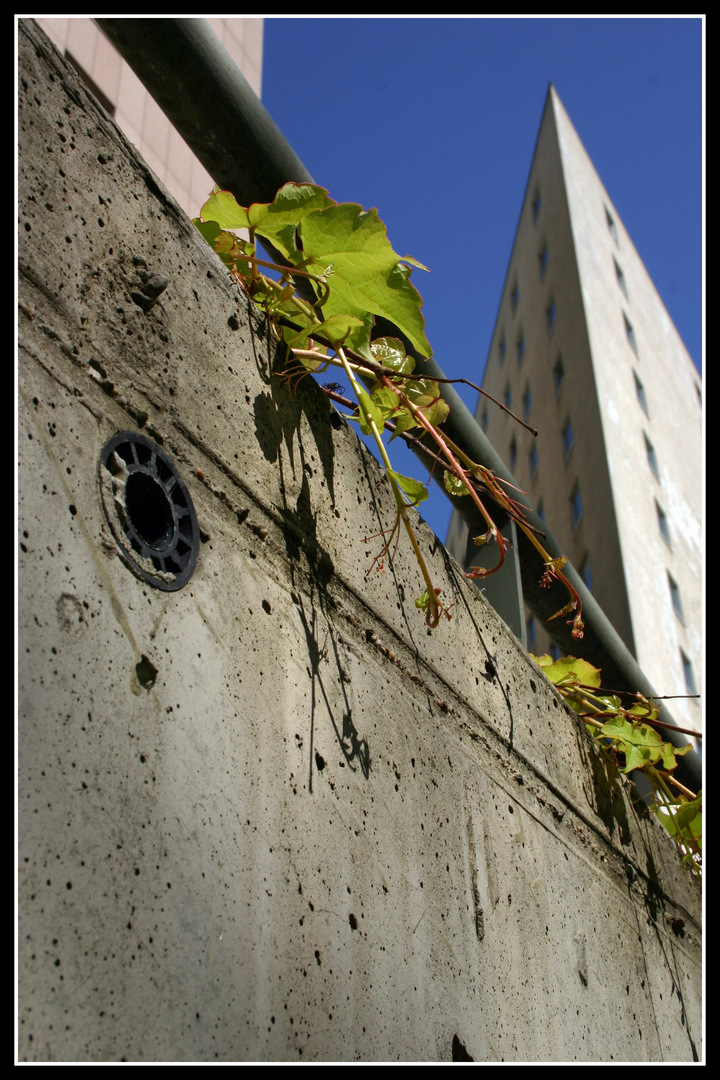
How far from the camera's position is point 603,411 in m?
20.3

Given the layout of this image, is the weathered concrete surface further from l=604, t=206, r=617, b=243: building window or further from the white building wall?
l=604, t=206, r=617, b=243: building window

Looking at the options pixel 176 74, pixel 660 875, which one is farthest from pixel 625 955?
pixel 176 74

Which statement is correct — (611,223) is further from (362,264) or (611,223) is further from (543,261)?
(362,264)

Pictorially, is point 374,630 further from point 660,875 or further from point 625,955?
point 660,875

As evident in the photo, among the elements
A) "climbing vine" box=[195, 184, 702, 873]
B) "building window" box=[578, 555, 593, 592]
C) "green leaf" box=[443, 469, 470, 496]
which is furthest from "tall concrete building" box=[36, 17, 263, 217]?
"building window" box=[578, 555, 593, 592]

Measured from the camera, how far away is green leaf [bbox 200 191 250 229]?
53.3 inches

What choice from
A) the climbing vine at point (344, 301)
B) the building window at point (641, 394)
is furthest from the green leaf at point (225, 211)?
the building window at point (641, 394)

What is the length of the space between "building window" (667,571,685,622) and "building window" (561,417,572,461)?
14.6 ft

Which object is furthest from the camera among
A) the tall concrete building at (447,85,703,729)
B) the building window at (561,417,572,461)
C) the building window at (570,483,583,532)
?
the building window at (561,417,572,461)

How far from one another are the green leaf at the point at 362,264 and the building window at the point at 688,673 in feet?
62.7

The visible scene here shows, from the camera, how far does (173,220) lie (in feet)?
4.12

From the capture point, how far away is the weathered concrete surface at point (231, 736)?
2.80ft

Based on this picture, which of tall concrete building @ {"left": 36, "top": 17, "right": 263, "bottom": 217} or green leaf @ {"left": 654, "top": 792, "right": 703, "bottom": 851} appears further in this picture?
tall concrete building @ {"left": 36, "top": 17, "right": 263, "bottom": 217}
